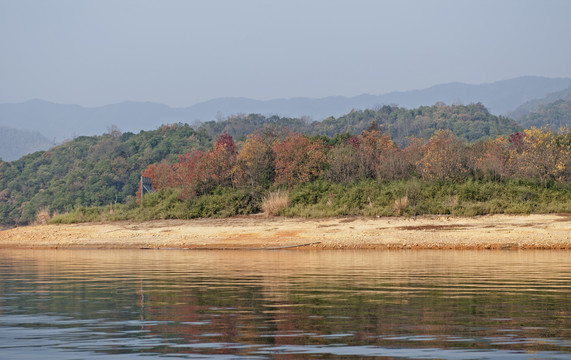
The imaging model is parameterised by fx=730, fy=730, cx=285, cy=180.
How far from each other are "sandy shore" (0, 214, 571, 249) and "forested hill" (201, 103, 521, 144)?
71167 mm

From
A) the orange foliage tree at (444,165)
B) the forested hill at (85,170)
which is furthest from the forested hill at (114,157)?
the orange foliage tree at (444,165)

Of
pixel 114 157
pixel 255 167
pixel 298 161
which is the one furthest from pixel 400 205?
pixel 114 157

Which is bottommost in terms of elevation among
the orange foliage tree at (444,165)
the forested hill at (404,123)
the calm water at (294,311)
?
the calm water at (294,311)

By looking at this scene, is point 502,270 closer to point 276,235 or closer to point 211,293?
point 211,293

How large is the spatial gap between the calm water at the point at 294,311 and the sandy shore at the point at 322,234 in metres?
5.38

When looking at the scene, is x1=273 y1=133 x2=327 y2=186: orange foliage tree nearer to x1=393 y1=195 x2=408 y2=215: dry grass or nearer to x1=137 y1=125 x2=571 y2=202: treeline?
x1=137 y1=125 x2=571 y2=202: treeline

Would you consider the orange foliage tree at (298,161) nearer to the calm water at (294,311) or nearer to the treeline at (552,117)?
the calm water at (294,311)

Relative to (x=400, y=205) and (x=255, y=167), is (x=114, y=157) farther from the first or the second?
(x=400, y=205)

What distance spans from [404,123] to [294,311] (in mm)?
104604

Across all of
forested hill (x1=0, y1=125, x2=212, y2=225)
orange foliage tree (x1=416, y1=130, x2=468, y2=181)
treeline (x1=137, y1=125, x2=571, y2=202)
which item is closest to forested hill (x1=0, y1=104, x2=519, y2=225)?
forested hill (x1=0, y1=125, x2=212, y2=225)

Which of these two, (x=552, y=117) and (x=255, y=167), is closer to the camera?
(x=255, y=167)

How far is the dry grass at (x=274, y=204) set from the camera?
1294 inches

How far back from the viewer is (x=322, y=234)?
28125 mm

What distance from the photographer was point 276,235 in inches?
1137
